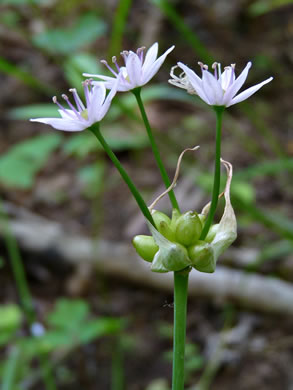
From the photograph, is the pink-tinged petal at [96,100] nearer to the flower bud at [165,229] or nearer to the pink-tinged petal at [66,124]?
the pink-tinged petal at [66,124]

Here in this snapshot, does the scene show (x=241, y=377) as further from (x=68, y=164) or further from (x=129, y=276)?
(x=68, y=164)

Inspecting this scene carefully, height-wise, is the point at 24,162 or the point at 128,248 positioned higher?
the point at 24,162

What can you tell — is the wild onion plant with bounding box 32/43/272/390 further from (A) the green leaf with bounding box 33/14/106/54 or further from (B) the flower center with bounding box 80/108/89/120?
(A) the green leaf with bounding box 33/14/106/54

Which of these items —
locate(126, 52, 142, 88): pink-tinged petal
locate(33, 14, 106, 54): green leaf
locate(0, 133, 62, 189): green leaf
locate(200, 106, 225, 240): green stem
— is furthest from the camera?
locate(33, 14, 106, 54): green leaf

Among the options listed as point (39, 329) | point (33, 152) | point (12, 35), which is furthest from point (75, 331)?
point (12, 35)

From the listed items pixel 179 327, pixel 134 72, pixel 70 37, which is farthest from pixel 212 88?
pixel 70 37

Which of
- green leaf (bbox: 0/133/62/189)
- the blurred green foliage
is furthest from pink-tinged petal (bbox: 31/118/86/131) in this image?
green leaf (bbox: 0/133/62/189)

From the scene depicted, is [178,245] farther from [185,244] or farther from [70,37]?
[70,37]
